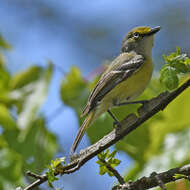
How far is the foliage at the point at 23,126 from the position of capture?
7.57ft

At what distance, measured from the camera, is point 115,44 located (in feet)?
29.6

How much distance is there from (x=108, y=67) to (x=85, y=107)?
2.11 ft

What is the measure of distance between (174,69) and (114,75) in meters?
1.64

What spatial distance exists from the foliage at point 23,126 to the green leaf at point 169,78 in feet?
4.19

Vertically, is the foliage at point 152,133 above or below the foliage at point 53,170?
above

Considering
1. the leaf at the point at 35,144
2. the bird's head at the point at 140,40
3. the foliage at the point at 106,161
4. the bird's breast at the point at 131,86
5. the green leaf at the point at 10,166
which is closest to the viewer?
the foliage at the point at 106,161

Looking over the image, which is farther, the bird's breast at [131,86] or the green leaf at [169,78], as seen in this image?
the bird's breast at [131,86]

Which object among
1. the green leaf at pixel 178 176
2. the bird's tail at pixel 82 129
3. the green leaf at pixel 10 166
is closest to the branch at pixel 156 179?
the green leaf at pixel 178 176

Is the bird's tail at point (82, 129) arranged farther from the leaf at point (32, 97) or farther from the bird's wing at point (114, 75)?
the leaf at point (32, 97)

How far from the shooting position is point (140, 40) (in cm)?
344

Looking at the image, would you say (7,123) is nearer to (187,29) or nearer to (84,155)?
(84,155)

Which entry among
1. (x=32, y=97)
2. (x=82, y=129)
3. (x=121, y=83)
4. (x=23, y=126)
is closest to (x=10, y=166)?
(x=23, y=126)

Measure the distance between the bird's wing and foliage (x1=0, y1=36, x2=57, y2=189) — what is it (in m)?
0.36

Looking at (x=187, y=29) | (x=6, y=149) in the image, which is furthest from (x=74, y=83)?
(x=187, y=29)
